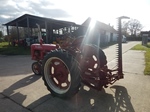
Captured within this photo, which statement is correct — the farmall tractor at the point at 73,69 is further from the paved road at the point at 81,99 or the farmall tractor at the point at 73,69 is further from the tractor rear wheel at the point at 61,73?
the paved road at the point at 81,99

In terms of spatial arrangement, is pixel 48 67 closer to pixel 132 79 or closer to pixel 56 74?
pixel 56 74

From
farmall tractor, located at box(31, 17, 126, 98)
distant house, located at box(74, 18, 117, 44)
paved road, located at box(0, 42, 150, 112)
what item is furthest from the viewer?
distant house, located at box(74, 18, 117, 44)

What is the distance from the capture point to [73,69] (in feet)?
9.08

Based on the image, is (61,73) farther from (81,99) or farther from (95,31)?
(95,31)


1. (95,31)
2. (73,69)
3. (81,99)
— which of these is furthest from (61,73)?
(95,31)

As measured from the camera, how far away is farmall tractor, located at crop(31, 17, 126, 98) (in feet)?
9.26

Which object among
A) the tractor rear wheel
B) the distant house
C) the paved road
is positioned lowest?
the paved road

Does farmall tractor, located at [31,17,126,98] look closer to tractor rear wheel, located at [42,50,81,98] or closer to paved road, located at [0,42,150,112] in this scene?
tractor rear wheel, located at [42,50,81,98]

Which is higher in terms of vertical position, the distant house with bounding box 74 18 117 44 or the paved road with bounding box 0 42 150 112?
the distant house with bounding box 74 18 117 44

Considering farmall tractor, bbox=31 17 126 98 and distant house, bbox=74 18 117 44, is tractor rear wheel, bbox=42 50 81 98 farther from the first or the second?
distant house, bbox=74 18 117 44

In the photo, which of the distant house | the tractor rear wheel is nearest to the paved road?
the tractor rear wheel

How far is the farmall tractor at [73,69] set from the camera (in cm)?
282

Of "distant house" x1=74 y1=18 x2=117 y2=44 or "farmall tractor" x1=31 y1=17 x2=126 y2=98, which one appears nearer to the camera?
"farmall tractor" x1=31 y1=17 x2=126 y2=98

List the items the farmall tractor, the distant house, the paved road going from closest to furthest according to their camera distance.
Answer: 1. the paved road
2. the farmall tractor
3. the distant house
